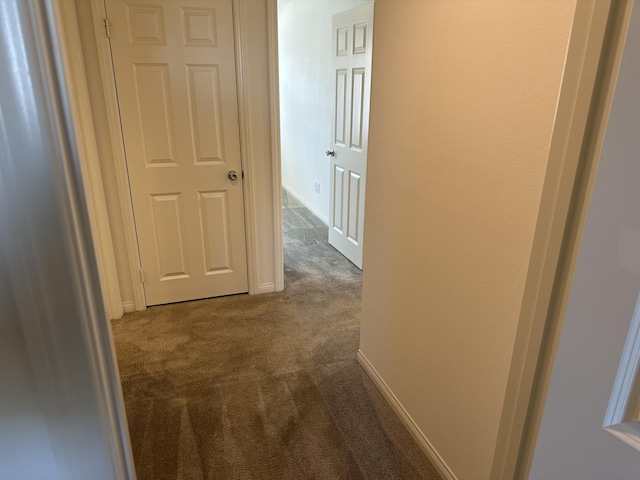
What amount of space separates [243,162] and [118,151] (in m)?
0.76

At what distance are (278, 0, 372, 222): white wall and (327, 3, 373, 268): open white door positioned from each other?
439mm

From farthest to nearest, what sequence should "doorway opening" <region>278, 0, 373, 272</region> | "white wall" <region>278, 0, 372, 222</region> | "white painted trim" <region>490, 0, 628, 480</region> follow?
"white wall" <region>278, 0, 372, 222</region>, "doorway opening" <region>278, 0, 373, 272</region>, "white painted trim" <region>490, 0, 628, 480</region>

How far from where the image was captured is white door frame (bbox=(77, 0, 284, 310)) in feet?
8.21

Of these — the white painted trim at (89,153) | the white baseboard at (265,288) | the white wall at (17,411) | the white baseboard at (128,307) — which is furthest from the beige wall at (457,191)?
the white baseboard at (128,307)

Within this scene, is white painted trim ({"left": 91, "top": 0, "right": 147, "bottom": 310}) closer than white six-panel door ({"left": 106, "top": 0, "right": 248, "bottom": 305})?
Yes

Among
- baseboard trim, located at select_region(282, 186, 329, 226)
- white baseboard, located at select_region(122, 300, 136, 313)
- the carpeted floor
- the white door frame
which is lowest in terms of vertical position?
the carpeted floor

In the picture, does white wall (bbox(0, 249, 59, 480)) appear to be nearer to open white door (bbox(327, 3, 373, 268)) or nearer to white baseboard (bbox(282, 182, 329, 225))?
open white door (bbox(327, 3, 373, 268))

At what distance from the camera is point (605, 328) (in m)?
0.61

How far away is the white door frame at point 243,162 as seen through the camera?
250 cm

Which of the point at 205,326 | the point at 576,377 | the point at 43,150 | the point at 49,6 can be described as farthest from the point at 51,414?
the point at 205,326

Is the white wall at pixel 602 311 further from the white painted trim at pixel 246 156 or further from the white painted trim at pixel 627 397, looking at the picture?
the white painted trim at pixel 246 156

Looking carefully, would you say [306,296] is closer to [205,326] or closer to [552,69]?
[205,326]

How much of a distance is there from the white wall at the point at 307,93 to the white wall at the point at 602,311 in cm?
360

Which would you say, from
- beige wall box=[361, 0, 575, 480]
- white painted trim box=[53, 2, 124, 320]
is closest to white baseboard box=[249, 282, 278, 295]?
white painted trim box=[53, 2, 124, 320]
